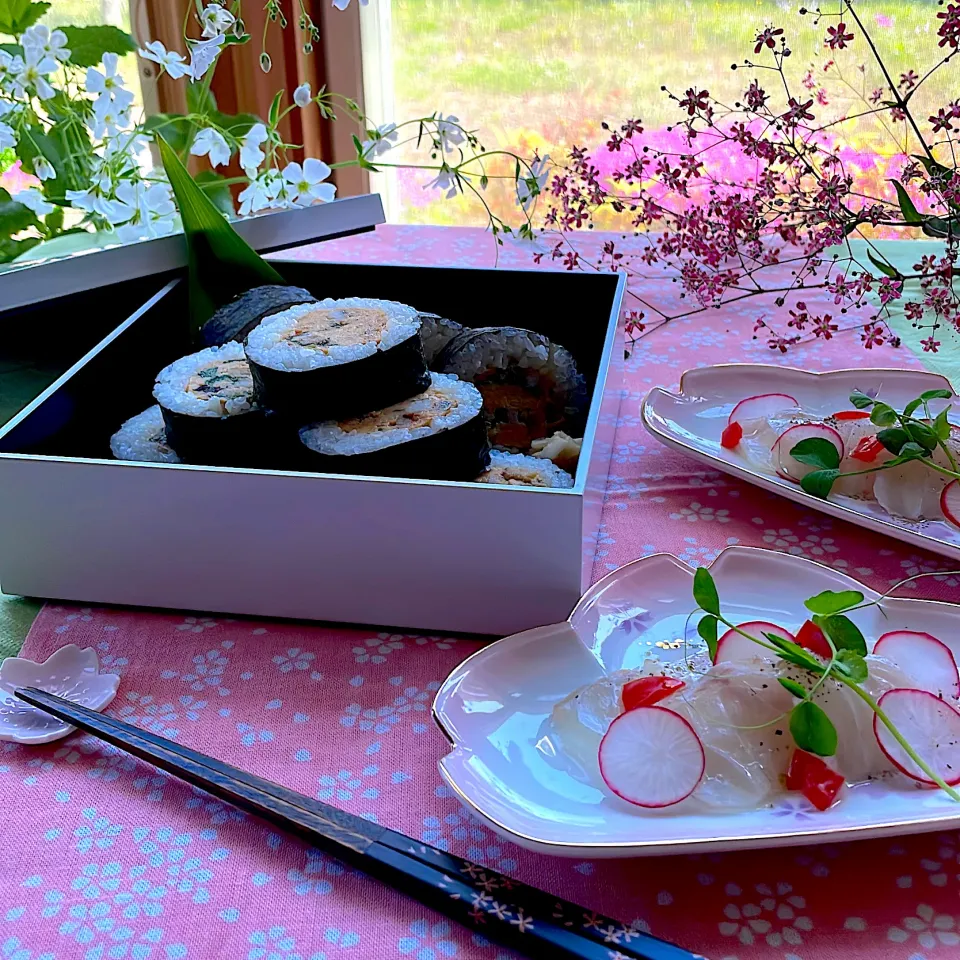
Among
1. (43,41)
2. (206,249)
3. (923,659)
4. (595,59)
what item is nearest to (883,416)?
(923,659)

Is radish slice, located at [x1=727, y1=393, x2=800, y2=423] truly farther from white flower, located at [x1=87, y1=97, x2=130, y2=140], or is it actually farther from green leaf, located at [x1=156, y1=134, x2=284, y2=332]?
white flower, located at [x1=87, y1=97, x2=130, y2=140]

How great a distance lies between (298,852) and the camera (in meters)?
0.63

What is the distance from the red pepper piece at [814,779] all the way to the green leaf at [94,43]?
1145 millimetres

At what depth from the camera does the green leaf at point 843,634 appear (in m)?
0.66

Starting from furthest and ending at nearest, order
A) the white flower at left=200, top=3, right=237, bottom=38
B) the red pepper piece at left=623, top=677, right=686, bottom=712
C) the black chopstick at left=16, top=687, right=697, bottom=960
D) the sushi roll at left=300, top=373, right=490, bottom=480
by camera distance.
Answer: the white flower at left=200, top=3, right=237, bottom=38 → the sushi roll at left=300, top=373, right=490, bottom=480 → the red pepper piece at left=623, top=677, right=686, bottom=712 → the black chopstick at left=16, top=687, right=697, bottom=960

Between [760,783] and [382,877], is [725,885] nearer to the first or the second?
[760,783]

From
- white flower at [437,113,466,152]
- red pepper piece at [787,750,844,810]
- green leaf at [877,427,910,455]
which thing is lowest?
red pepper piece at [787,750,844,810]

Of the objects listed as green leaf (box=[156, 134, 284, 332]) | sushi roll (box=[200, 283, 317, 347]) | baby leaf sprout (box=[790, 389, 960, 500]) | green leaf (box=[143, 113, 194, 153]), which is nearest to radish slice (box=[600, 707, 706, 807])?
baby leaf sprout (box=[790, 389, 960, 500])

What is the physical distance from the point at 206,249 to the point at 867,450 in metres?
0.74

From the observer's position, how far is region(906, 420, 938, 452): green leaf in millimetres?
917

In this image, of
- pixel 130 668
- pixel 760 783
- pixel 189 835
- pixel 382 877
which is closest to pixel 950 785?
pixel 760 783

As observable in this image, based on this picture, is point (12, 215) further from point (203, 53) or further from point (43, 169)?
point (203, 53)

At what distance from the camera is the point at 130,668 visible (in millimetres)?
799

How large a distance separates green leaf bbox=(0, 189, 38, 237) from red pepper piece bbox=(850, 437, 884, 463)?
0.95m
